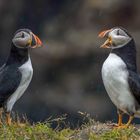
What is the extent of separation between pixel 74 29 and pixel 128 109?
12439 millimetres

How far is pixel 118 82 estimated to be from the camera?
41.4ft

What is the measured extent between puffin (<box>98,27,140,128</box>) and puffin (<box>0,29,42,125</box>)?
2.80ft

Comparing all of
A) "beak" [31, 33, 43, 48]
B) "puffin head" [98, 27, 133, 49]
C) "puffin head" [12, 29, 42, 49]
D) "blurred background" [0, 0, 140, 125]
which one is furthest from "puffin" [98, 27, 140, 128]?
"blurred background" [0, 0, 140, 125]

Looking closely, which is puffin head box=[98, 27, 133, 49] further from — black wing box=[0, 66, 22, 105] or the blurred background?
the blurred background

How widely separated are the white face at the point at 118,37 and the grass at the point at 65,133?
944 millimetres

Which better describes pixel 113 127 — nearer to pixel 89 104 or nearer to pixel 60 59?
pixel 89 104

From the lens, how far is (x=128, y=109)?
1277cm

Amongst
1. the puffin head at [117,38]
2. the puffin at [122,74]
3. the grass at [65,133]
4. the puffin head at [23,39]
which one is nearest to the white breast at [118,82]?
the puffin at [122,74]

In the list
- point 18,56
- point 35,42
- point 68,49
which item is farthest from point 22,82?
point 68,49

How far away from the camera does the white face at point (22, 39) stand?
512 inches

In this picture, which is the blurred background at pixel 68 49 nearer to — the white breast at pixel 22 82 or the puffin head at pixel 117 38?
the white breast at pixel 22 82

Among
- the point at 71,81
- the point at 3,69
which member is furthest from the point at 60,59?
the point at 3,69

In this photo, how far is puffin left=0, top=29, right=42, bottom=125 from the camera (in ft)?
42.4

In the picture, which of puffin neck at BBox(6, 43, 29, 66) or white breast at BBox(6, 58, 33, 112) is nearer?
white breast at BBox(6, 58, 33, 112)
